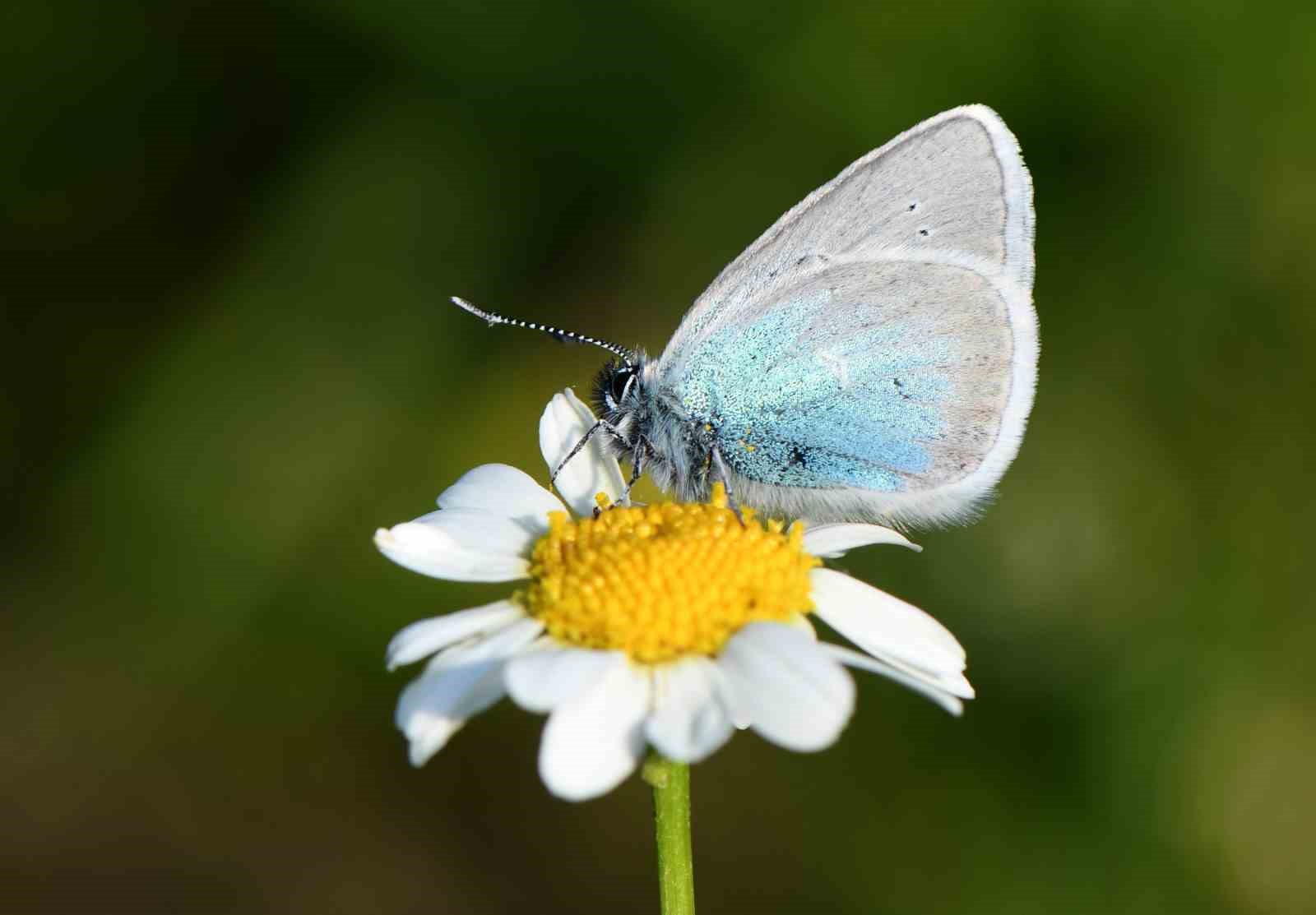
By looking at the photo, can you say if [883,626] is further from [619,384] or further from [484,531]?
[619,384]

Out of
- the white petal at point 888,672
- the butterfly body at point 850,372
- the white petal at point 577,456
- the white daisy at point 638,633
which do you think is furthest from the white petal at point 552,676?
the butterfly body at point 850,372

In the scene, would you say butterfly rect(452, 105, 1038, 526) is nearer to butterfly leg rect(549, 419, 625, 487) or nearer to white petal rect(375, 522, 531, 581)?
butterfly leg rect(549, 419, 625, 487)

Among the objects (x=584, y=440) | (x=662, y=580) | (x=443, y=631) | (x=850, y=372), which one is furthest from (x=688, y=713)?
(x=850, y=372)

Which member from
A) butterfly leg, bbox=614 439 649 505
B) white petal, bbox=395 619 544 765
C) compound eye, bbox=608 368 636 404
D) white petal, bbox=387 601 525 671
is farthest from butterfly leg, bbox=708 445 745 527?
white petal, bbox=395 619 544 765

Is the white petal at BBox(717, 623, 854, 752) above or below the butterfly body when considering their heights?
below

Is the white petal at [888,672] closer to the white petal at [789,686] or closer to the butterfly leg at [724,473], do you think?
the white petal at [789,686]

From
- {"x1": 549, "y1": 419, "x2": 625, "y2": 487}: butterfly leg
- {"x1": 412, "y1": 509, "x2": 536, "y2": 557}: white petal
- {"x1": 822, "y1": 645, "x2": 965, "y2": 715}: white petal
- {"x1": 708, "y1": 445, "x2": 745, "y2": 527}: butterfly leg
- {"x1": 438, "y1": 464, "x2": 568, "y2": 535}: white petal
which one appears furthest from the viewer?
{"x1": 549, "y1": 419, "x2": 625, "y2": 487}: butterfly leg
